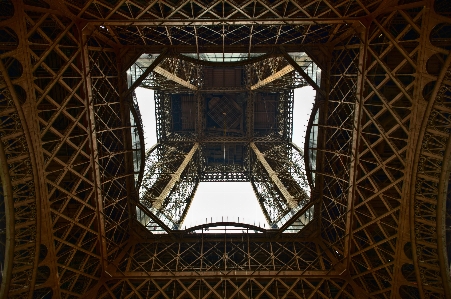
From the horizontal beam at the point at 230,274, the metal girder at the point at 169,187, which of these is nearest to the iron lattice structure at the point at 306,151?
the horizontal beam at the point at 230,274

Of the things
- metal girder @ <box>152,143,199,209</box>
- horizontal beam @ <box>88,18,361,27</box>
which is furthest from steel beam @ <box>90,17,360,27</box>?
metal girder @ <box>152,143,199,209</box>

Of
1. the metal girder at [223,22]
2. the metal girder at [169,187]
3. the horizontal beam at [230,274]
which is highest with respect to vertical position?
the metal girder at [223,22]

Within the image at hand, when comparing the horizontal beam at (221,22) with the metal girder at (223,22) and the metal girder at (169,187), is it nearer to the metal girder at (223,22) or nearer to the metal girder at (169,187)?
the metal girder at (223,22)

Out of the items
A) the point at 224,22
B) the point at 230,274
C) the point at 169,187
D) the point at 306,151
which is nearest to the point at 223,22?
the point at 224,22

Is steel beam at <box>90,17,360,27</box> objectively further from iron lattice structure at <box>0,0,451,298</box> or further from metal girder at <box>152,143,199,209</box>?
metal girder at <box>152,143,199,209</box>

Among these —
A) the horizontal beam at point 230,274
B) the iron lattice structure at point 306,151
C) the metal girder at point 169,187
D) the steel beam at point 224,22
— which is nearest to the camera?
the iron lattice structure at point 306,151

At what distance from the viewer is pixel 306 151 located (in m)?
18.0

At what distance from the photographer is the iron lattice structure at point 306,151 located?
12773 mm

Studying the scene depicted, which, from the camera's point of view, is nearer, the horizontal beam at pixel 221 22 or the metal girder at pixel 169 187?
the horizontal beam at pixel 221 22

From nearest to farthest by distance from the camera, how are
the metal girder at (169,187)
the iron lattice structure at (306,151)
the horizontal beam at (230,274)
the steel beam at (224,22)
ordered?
the iron lattice structure at (306,151) → the steel beam at (224,22) → the horizontal beam at (230,274) → the metal girder at (169,187)

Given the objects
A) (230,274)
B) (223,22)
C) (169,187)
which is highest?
(223,22)

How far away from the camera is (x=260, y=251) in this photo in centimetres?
1839

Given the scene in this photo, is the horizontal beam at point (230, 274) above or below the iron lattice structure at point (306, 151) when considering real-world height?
below

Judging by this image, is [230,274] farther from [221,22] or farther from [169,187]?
[221,22]
